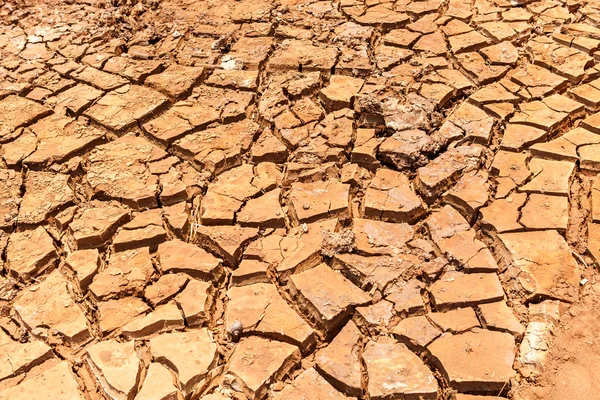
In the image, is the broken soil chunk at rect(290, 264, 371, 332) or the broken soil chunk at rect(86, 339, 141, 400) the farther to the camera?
the broken soil chunk at rect(290, 264, 371, 332)

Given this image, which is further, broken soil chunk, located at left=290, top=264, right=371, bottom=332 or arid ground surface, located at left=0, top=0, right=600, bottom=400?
broken soil chunk, located at left=290, top=264, right=371, bottom=332

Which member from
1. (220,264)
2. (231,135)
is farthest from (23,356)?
(231,135)

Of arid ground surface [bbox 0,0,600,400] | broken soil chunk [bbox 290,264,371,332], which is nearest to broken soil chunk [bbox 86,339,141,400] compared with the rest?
arid ground surface [bbox 0,0,600,400]

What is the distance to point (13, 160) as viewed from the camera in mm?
3359

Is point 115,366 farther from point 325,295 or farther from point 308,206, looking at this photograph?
point 308,206

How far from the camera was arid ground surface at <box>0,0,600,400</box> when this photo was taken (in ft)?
7.38

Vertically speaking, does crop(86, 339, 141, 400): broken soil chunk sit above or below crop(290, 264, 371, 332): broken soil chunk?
below

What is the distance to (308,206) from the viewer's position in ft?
9.47

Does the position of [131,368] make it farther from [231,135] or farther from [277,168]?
[231,135]

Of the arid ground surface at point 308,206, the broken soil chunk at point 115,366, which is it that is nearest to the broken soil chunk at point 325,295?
the arid ground surface at point 308,206

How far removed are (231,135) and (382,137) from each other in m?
0.92

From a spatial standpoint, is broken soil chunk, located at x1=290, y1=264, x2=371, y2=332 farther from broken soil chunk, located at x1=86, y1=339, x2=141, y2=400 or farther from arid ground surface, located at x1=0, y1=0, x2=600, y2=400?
broken soil chunk, located at x1=86, y1=339, x2=141, y2=400

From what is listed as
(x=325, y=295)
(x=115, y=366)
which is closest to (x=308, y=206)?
(x=325, y=295)

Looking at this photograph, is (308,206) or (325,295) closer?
(325,295)
